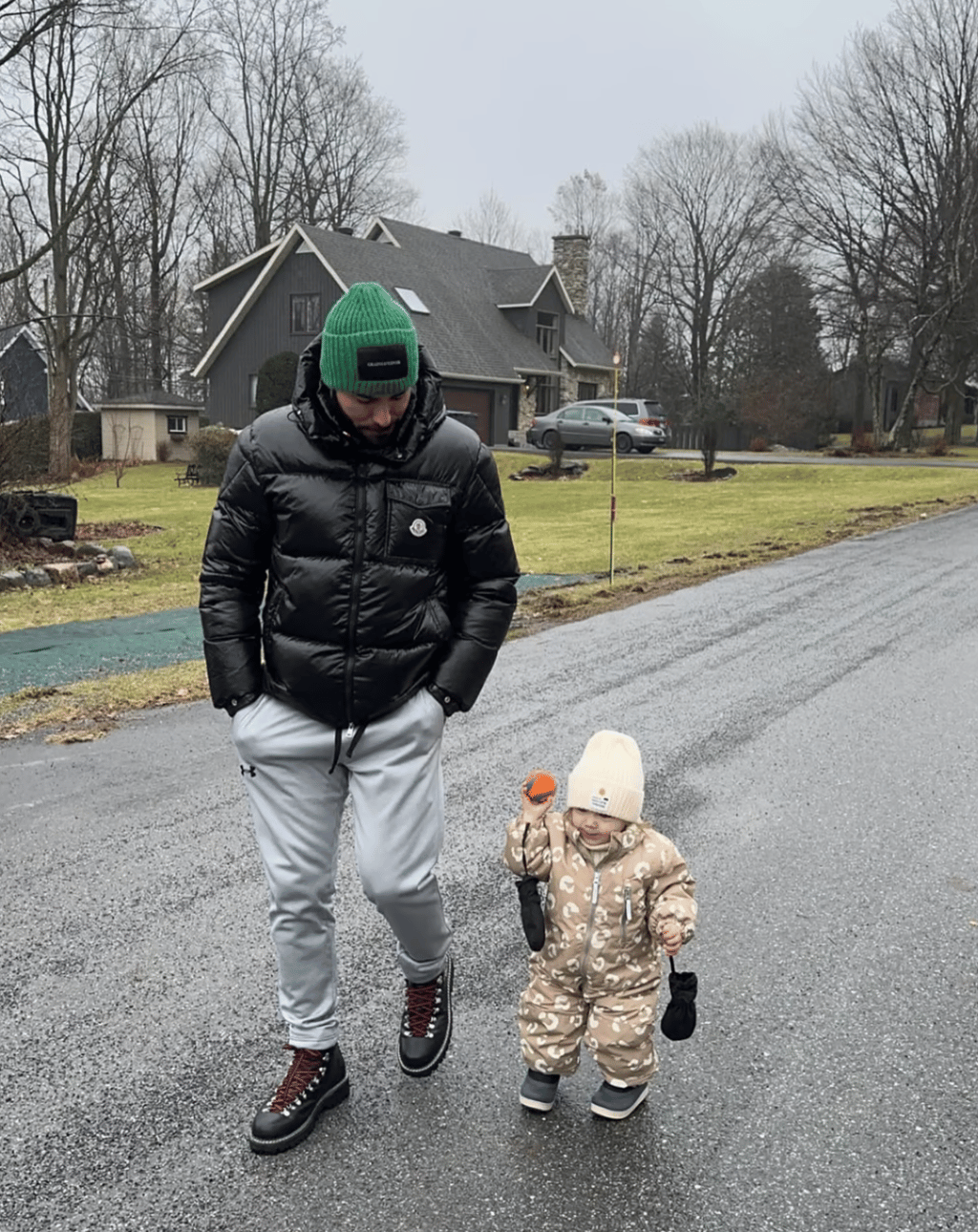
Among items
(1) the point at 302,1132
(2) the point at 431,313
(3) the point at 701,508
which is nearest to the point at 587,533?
(3) the point at 701,508

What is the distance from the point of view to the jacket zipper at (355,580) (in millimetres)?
2732

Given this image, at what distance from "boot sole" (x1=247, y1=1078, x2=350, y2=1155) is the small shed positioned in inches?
1520

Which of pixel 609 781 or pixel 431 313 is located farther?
pixel 431 313

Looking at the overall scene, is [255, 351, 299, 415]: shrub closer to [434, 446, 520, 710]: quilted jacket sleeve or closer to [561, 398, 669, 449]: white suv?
[561, 398, 669, 449]: white suv

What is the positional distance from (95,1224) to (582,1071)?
50.0 inches

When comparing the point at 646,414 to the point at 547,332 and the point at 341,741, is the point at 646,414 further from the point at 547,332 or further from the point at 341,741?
the point at 341,741

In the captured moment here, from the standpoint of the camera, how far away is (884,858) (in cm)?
452

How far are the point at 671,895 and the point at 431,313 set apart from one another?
37951 mm

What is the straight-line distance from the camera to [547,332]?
1731 inches

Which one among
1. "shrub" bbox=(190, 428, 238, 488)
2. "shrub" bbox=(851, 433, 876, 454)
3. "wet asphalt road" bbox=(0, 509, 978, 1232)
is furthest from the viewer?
"shrub" bbox=(851, 433, 876, 454)

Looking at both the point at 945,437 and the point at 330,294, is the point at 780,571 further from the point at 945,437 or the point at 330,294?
the point at 945,437

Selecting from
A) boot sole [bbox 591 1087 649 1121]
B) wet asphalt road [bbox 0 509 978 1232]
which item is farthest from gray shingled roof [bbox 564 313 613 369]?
boot sole [bbox 591 1087 649 1121]

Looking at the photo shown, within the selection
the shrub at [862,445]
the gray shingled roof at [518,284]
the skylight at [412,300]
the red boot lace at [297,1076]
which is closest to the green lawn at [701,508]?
the shrub at [862,445]

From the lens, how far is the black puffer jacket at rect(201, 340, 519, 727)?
273 cm
